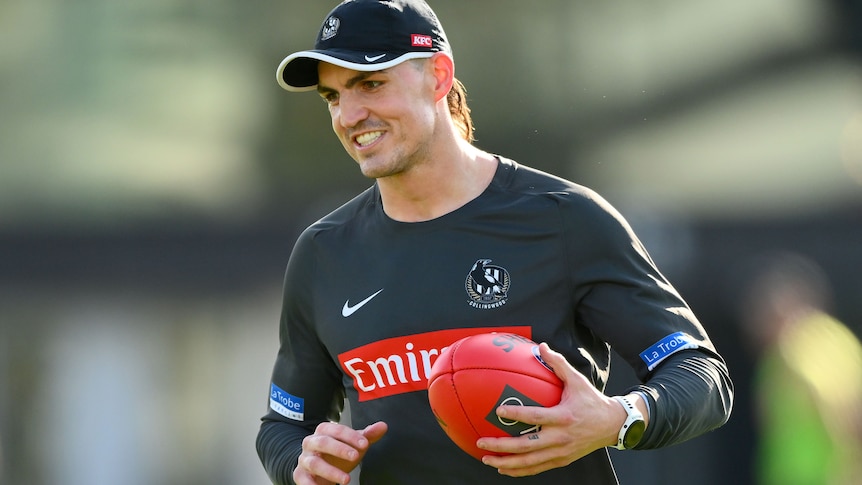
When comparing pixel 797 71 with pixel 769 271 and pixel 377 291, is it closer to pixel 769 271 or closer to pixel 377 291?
pixel 769 271

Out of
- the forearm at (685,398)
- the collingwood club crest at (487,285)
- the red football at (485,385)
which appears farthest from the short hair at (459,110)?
the forearm at (685,398)

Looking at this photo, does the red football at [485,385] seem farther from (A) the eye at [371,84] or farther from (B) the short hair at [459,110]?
(B) the short hair at [459,110]

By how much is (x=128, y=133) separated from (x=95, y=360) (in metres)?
1.82

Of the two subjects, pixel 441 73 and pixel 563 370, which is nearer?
pixel 563 370

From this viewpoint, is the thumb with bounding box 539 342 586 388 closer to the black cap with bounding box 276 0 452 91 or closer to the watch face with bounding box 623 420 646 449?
the watch face with bounding box 623 420 646 449

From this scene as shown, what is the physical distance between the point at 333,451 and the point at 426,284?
1.93 ft

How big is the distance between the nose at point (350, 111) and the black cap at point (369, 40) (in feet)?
0.40

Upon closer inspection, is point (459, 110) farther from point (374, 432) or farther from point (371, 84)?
point (374, 432)

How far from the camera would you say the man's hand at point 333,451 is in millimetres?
3197

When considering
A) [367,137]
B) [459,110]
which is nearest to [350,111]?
[367,137]

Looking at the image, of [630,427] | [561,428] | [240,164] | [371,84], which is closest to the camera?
[561,428]

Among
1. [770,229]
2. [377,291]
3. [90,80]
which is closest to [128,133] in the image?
[90,80]

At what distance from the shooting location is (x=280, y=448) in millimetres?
3703

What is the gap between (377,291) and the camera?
3582 millimetres
